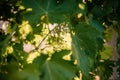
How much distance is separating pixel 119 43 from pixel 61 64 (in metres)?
0.35

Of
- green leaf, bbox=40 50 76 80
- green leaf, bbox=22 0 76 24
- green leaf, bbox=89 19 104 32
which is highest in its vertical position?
green leaf, bbox=22 0 76 24

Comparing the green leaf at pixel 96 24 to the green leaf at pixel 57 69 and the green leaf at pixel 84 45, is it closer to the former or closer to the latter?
the green leaf at pixel 84 45

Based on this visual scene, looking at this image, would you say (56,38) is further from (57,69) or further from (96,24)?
(57,69)

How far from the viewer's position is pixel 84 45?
75cm

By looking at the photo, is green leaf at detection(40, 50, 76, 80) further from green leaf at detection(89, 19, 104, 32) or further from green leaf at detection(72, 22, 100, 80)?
green leaf at detection(89, 19, 104, 32)

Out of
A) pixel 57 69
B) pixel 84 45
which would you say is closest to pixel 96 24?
pixel 84 45

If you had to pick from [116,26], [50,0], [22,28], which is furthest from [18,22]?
[116,26]

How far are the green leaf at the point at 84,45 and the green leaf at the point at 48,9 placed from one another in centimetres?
5

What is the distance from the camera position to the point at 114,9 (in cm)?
93

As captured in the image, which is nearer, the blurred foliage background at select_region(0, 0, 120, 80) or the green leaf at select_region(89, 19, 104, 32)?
the blurred foliage background at select_region(0, 0, 120, 80)

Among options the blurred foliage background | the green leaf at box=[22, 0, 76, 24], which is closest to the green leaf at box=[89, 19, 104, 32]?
the blurred foliage background

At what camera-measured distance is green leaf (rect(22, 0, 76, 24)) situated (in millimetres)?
715

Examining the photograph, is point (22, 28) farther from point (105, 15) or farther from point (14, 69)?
point (14, 69)

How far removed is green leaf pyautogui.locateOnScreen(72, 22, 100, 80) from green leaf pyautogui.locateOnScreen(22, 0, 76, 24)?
5cm
